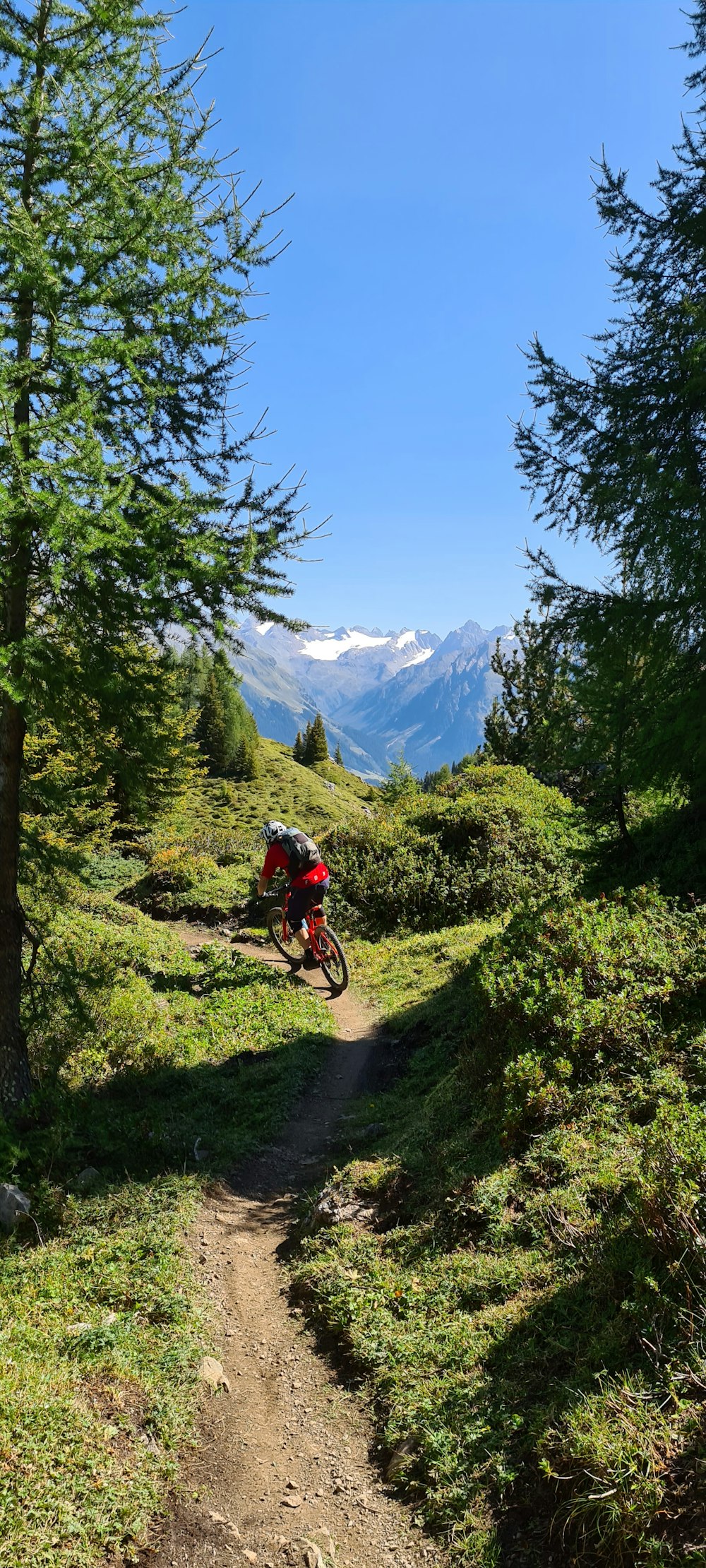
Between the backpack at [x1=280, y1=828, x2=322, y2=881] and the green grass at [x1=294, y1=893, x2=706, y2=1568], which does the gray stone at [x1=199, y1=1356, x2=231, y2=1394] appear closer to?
the green grass at [x1=294, y1=893, x2=706, y2=1568]

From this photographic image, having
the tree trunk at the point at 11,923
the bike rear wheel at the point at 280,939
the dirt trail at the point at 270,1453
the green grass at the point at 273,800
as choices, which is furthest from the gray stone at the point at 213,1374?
the green grass at the point at 273,800

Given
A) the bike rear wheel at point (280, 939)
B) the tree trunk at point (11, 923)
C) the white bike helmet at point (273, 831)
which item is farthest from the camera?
the bike rear wheel at point (280, 939)

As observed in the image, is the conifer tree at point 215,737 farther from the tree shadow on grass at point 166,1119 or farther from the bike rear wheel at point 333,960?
the tree shadow on grass at point 166,1119

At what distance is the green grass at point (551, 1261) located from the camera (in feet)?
10.3

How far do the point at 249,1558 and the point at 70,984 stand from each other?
488 centimetres

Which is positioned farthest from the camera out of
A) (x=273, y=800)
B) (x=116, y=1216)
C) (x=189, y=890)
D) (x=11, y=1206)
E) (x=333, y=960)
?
(x=273, y=800)

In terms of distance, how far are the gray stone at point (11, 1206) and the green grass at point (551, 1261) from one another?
2232 millimetres

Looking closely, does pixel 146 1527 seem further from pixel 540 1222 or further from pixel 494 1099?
pixel 494 1099

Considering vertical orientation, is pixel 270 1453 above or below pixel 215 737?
below

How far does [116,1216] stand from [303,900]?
599 centimetres

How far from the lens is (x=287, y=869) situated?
1167cm

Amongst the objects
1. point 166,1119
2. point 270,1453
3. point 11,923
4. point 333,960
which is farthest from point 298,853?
point 270,1453

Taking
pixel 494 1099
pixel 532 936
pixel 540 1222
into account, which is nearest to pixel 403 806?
pixel 532 936

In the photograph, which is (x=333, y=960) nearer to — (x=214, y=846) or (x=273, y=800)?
(x=214, y=846)
